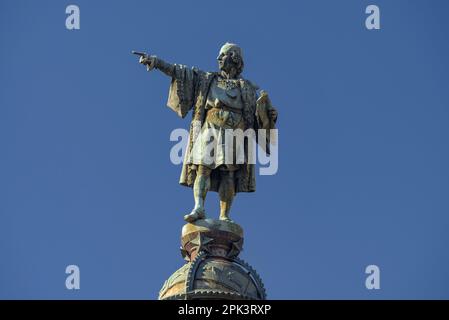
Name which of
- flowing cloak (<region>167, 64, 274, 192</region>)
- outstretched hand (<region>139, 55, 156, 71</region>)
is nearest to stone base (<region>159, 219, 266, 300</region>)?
flowing cloak (<region>167, 64, 274, 192</region>)

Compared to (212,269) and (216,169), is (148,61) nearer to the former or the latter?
(216,169)

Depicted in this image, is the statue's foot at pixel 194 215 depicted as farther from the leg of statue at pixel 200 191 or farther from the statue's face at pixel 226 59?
the statue's face at pixel 226 59

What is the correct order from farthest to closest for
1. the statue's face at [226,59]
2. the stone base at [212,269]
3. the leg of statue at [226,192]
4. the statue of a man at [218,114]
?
1. the statue's face at [226,59]
2. the leg of statue at [226,192]
3. the statue of a man at [218,114]
4. the stone base at [212,269]

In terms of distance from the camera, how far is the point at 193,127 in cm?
4991

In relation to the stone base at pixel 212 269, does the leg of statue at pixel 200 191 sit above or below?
above

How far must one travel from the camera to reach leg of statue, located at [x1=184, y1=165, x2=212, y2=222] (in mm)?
48469

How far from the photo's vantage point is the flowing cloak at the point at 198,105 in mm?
49625

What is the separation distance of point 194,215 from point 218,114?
2835 mm

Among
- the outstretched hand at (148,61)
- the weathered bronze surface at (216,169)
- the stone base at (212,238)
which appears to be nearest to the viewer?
the weathered bronze surface at (216,169)

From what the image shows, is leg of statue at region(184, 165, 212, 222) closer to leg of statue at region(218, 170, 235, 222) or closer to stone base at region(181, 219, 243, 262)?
stone base at region(181, 219, 243, 262)

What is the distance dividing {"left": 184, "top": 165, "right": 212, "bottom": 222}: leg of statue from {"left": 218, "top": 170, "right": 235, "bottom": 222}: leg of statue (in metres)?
0.43

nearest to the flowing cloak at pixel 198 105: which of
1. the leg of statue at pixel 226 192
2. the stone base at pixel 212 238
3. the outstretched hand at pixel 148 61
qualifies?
the leg of statue at pixel 226 192
